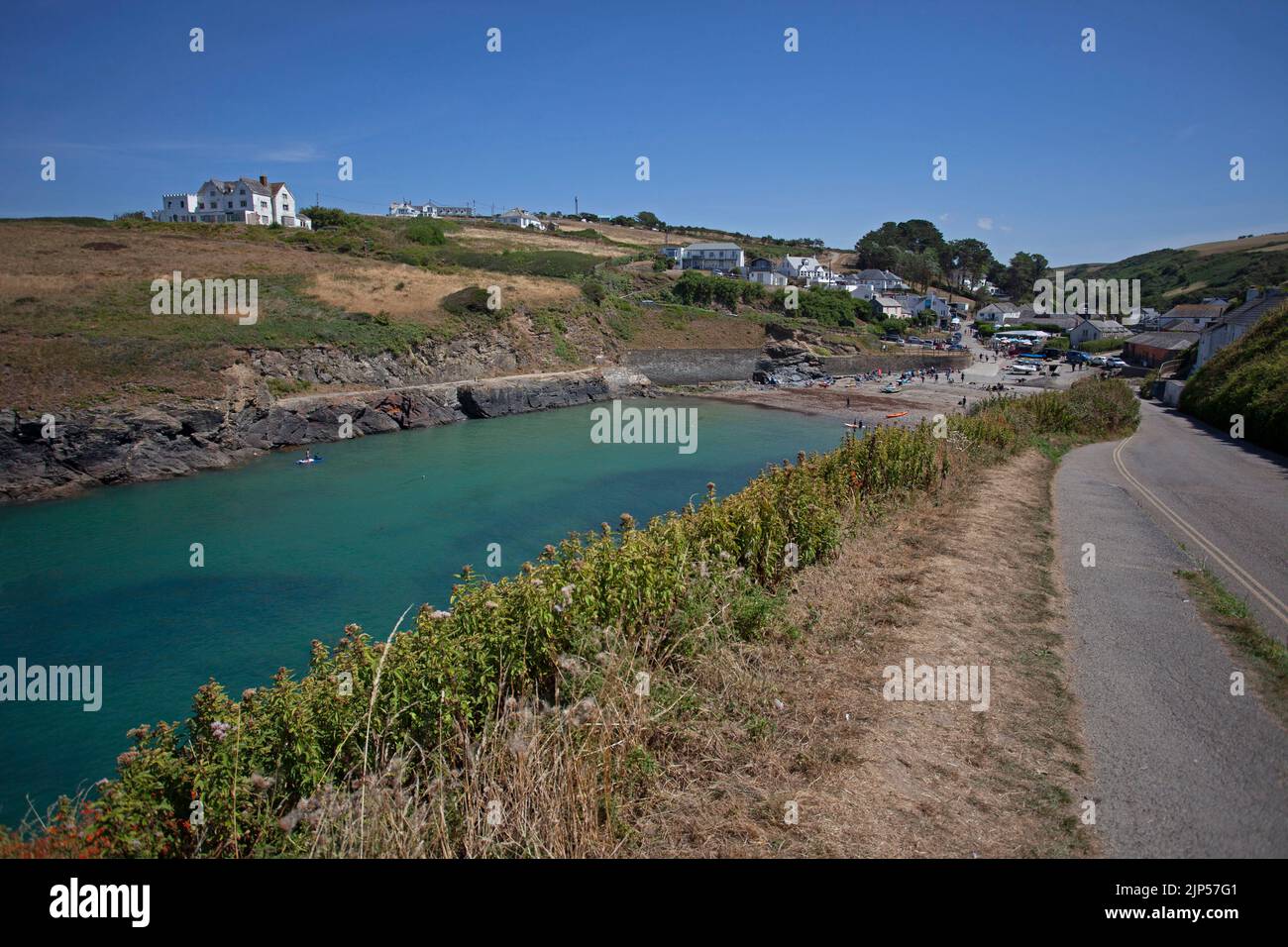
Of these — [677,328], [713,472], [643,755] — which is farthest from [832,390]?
[643,755]

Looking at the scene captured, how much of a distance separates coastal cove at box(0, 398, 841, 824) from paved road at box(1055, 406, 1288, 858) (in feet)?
45.3

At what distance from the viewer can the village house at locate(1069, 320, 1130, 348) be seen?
9053 centimetres

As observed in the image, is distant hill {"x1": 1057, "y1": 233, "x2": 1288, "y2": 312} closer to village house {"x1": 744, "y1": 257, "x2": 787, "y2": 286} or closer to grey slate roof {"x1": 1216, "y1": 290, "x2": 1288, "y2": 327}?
village house {"x1": 744, "y1": 257, "x2": 787, "y2": 286}

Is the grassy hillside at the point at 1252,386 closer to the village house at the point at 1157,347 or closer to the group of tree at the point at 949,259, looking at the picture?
the village house at the point at 1157,347

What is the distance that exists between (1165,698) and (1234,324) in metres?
49.6

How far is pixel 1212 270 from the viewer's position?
5089 inches

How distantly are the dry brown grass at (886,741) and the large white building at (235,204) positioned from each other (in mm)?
94715

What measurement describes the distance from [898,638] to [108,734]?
1350 cm

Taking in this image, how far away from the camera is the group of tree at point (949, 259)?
13500 centimetres

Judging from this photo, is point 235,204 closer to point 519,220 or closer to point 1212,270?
point 519,220

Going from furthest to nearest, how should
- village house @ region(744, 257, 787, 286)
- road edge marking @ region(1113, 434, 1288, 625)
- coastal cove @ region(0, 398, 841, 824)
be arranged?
village house @ region(744, 257, 787, 286) < coastal cove @ region(0, 398, 841, 824) < road edge marking @ region(1113, 434, 1288, 625)

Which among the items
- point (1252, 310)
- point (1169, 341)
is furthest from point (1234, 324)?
point (1169, 341)

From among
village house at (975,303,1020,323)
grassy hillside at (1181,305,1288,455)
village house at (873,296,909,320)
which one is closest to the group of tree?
village house at (975,303,1020,323)
